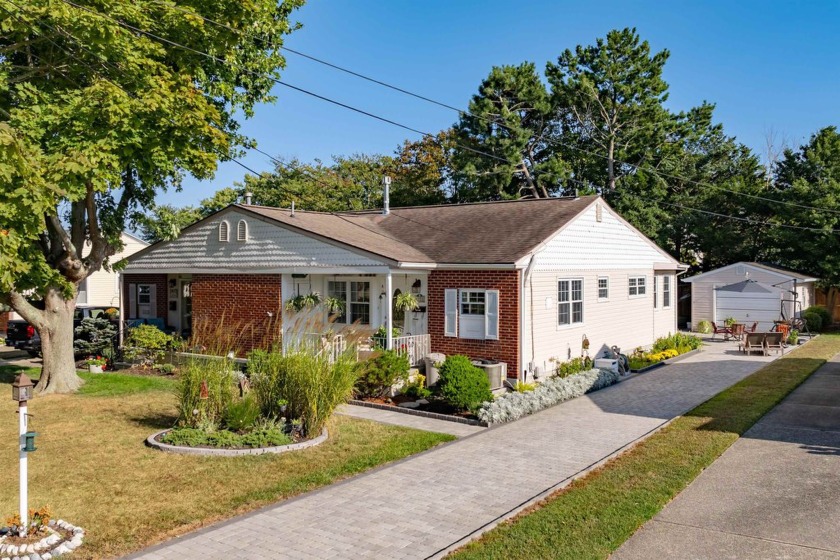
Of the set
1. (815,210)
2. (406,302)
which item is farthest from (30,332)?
(815,210)

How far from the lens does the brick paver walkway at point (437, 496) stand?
6.76 m

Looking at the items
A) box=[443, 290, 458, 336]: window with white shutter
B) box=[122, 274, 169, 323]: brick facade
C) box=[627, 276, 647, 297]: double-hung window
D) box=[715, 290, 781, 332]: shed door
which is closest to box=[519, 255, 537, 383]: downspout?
box=[443, 290, 458, 336]: window with white shutter

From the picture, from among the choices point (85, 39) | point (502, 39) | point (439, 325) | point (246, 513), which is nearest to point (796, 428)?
point (439, 325)

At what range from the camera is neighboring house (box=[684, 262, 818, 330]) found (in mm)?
29609

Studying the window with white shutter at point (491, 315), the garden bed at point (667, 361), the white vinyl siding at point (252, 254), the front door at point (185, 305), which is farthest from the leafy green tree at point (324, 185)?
the window with white shutter at point (491, 315)

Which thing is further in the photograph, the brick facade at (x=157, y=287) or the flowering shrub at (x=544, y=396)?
the brick facade at (x=157, y=287)

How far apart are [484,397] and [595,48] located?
3630 centimetres

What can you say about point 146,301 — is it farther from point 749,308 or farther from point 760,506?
point 749,308

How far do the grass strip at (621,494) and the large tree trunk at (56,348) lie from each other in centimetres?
1256

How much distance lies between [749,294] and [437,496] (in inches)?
1043

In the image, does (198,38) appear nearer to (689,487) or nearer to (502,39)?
(502,39)

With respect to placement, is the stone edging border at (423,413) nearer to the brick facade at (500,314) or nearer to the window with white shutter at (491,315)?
the brick facade at (500,314)

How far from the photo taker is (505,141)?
4147 cm

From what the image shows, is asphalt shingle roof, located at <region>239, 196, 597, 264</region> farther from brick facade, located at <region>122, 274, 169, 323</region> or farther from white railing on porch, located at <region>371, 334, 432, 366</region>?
brick facade, located at <region>122, 274, 169, 323</region>
